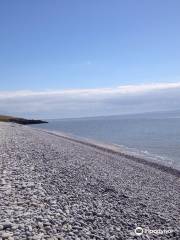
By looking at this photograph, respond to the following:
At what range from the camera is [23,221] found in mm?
8797

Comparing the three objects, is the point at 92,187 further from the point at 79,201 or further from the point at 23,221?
the point at 23,221

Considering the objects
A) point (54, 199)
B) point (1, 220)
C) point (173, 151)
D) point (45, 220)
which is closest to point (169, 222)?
point (54, 199)

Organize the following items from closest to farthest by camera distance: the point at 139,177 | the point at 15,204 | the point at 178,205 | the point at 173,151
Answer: the point at 15,204, the point at 178,205, the point at 139,177, the point at 173,151

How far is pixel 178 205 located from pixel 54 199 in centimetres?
636
